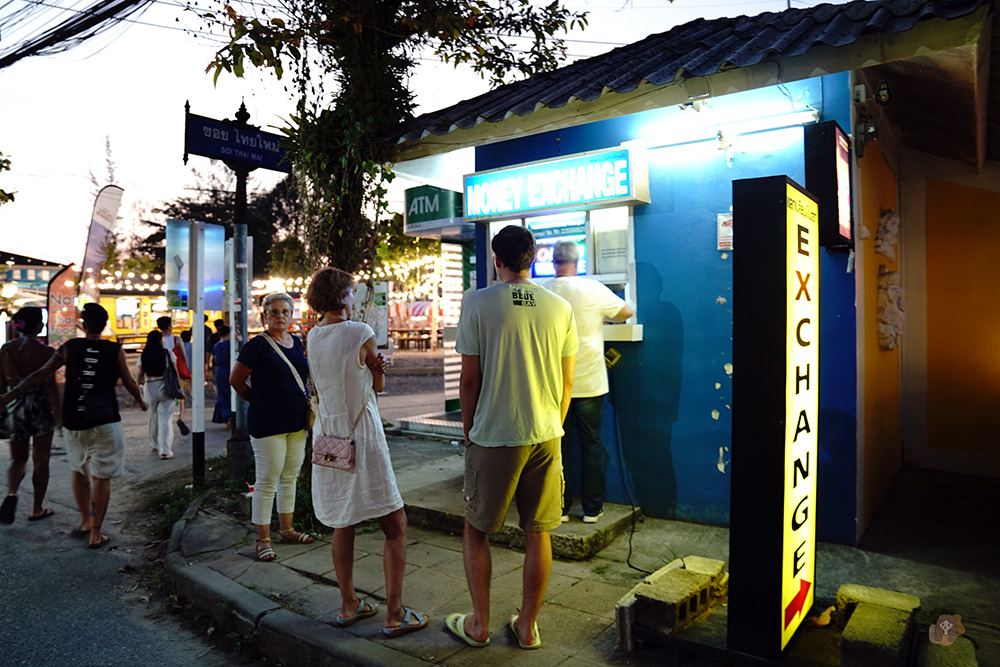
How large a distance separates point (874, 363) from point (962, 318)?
2.29 m

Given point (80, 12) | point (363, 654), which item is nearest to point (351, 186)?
point (363, 654)

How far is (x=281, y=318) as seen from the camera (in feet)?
15.8

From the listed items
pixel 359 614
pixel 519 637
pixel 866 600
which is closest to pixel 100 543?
pixel 359 614

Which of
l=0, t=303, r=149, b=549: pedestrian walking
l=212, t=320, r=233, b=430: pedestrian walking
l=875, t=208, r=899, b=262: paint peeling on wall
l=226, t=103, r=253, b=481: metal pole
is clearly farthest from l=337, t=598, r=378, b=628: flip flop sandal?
l=212, t=320, r=233, b=430: pedestrian walking

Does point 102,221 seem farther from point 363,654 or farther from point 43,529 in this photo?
point 363,654

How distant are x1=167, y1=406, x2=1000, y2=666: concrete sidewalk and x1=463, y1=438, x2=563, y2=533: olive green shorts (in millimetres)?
672

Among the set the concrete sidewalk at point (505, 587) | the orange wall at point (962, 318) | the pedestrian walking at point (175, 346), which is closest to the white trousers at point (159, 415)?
the pedestrian walking at point (175, 346)

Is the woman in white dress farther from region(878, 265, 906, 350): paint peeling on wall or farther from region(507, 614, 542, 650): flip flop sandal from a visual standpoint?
region(878, 265, 906, 350): paint peeling on wall

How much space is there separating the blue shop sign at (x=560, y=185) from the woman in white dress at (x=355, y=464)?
249cm

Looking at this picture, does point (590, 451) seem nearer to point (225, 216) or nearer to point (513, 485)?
point (513, 485)

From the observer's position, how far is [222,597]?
410 cm

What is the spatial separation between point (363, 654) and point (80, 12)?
8.62 meters

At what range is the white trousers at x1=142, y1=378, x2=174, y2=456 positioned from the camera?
29.1 ft

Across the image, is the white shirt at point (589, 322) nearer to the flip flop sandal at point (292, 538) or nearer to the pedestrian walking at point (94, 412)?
the flip flop sandal at point (292, 538)
